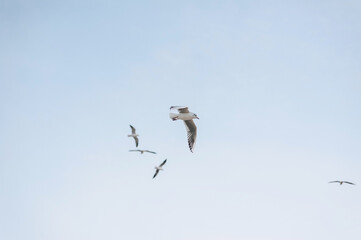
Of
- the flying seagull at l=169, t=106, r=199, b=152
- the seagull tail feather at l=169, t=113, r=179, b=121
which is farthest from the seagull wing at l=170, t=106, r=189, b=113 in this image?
the seagull tail feather at l=169, t=113, r=179, b=121

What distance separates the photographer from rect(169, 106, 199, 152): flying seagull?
4497 centimetres

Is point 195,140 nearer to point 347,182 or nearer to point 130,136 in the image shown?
point 130,136

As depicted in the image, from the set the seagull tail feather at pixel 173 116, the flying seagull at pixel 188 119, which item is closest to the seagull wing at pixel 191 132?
the flying seagull at pixel 188 119

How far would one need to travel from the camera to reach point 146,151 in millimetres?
49719

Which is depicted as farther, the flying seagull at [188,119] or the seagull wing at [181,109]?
the flying seagull at [188,119]

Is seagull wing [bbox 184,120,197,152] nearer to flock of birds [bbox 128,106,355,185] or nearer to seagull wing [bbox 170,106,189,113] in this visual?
flock of birds [bbox 128,106,355,185]

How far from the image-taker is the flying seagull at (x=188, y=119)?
148 feet

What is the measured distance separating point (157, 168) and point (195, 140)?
3718 mm

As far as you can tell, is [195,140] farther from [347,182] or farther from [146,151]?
[347,182]

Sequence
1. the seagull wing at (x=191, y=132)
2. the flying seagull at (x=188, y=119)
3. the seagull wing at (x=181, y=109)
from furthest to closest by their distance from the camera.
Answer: the seagull wing at (x=191, y=132) → the flying seagull at (x=188, y=119) → the seagull wing at (x=181, y=109)


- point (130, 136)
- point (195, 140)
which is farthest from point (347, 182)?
point (130, 136)

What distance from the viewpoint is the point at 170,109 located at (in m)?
44.7

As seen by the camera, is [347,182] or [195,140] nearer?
[195,140]

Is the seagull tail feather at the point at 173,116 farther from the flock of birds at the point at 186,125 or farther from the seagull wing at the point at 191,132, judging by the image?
the seagull wing at the point at 191,132
